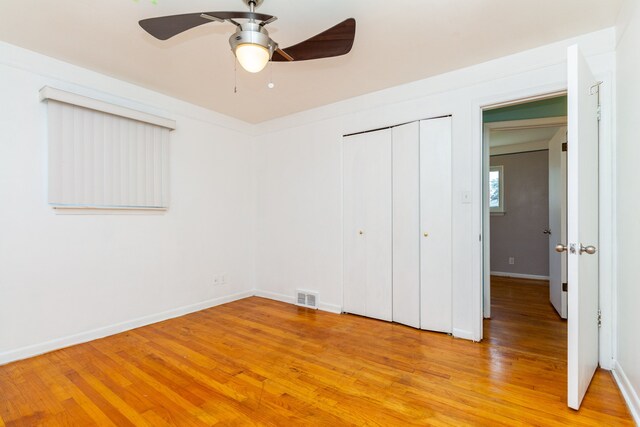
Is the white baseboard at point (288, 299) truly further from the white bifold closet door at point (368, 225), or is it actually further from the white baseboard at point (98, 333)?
the white baseboard at point (98, 333)

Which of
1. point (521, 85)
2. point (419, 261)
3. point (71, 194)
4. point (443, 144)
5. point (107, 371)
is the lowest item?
point (107, 371)

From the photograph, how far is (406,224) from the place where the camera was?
10.3 ft

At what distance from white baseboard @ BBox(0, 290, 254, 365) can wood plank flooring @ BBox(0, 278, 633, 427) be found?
3.2 inches

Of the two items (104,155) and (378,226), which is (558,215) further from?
(104,155)

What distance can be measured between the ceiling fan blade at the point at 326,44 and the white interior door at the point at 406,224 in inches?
57.9

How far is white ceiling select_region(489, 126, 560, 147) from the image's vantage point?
5.00 metres

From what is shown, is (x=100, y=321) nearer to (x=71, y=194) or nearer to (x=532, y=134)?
(x=71, y=194)

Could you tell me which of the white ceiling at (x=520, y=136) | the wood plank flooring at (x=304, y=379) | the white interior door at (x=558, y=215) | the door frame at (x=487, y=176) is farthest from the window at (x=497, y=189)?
the wood plank flooring at (x=304, y=379)

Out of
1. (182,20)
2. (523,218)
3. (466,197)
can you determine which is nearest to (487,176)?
(466,197)

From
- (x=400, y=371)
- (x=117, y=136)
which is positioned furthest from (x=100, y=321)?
(x=400, y=371)

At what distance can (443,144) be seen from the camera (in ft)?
9.58

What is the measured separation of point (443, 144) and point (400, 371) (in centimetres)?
199

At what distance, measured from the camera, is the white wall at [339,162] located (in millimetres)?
2543

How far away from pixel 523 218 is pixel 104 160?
6.45m
